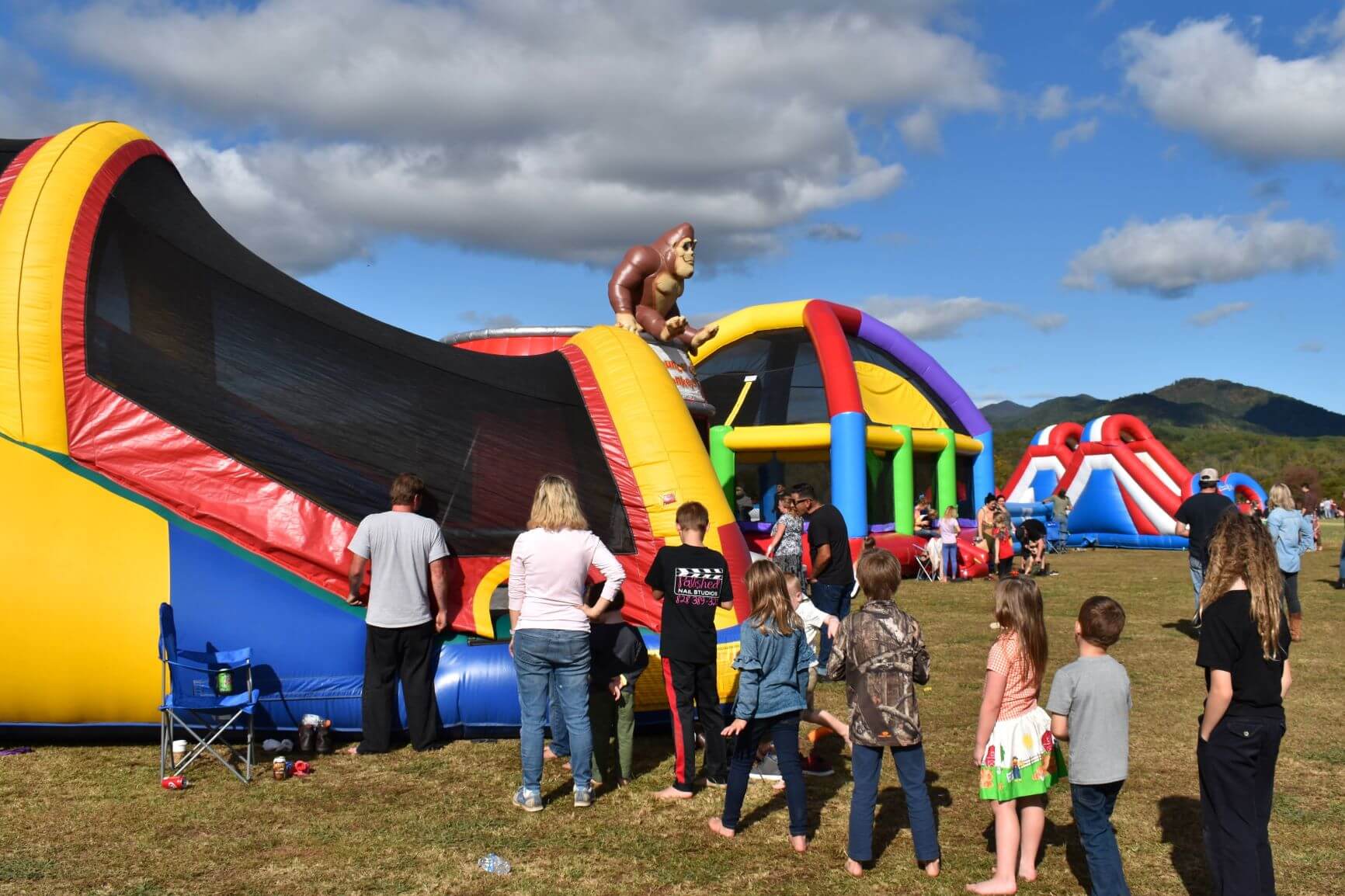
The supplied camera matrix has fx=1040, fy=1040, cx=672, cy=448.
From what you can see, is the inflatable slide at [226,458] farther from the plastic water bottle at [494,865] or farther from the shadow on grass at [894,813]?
the plastic water bottle at [494,865]

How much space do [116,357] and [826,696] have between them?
4.81 m

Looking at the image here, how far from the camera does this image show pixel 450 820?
4559 mm

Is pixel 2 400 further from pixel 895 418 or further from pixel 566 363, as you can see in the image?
pixel 895 418

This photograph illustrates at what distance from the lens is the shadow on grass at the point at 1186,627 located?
9.64 metres

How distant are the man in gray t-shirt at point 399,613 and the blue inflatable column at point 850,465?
1055 centimetres

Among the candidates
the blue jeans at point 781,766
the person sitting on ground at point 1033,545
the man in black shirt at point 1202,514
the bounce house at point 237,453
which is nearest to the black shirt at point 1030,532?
the person sitting on ground at point 1033,545

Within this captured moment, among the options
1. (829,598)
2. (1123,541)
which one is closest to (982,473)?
(1123,541)

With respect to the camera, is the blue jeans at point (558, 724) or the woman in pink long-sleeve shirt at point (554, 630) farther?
the blue jeans at point (558, 724)

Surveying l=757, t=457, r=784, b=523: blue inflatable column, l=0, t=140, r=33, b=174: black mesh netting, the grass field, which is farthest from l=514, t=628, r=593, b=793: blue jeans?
l=757, t=457, r=784, b=523: blue inflatable column

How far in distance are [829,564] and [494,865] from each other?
3.70 m

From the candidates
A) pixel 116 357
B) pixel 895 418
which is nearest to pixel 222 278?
pixel 116 357

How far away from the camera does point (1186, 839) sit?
439 centimetres

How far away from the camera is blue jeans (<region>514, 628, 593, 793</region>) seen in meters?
4.73

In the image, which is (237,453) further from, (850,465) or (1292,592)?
(850,465)
